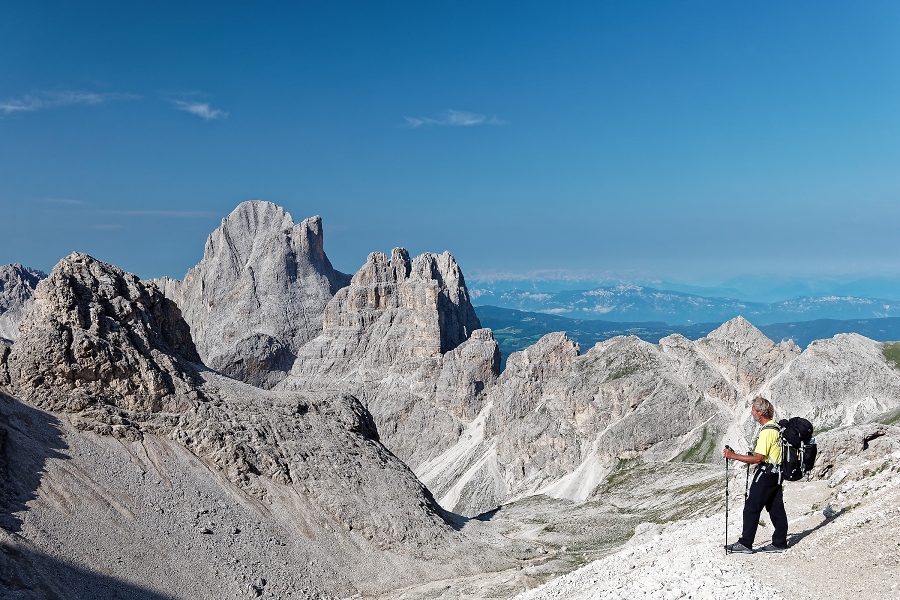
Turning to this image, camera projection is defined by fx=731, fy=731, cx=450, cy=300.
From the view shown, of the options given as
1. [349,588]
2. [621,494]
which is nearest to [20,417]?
[349,588]

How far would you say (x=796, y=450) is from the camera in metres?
21.2

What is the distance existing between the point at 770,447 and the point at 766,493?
4.39 ft

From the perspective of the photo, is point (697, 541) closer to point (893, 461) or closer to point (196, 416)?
point (893, 461)

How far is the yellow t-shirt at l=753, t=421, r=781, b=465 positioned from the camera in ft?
Result: 69.2

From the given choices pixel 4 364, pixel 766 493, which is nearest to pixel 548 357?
pixel 4 364

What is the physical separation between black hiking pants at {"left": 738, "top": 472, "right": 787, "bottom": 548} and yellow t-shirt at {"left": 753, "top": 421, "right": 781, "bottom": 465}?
1.56 ft

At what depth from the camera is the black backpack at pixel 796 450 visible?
21.0m

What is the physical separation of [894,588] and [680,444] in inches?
4935

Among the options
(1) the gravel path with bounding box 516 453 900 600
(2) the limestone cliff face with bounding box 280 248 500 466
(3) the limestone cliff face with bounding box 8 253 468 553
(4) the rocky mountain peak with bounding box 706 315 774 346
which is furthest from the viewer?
(2) the limestone cliff face with bounding box 280 248 500 466

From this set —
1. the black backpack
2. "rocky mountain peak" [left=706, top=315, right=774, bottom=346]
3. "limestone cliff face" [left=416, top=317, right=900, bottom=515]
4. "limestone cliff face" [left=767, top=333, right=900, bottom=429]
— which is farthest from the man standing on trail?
"rocky mountain peak" [left=706, top=315, right=774, bottom=346]

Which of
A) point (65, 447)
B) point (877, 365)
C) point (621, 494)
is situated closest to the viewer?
point (65, 447)

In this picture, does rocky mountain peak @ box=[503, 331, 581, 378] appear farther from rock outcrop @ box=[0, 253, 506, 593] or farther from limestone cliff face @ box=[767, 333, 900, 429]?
rock outcrop @ box=[0, 253, 506, 593]

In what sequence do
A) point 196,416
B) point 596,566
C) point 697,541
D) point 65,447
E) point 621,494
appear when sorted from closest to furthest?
1. point 697,541
2. point 596,566
3. point 65,447
4. point 196,416
5. point 621,494

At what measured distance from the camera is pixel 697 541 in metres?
24.5
